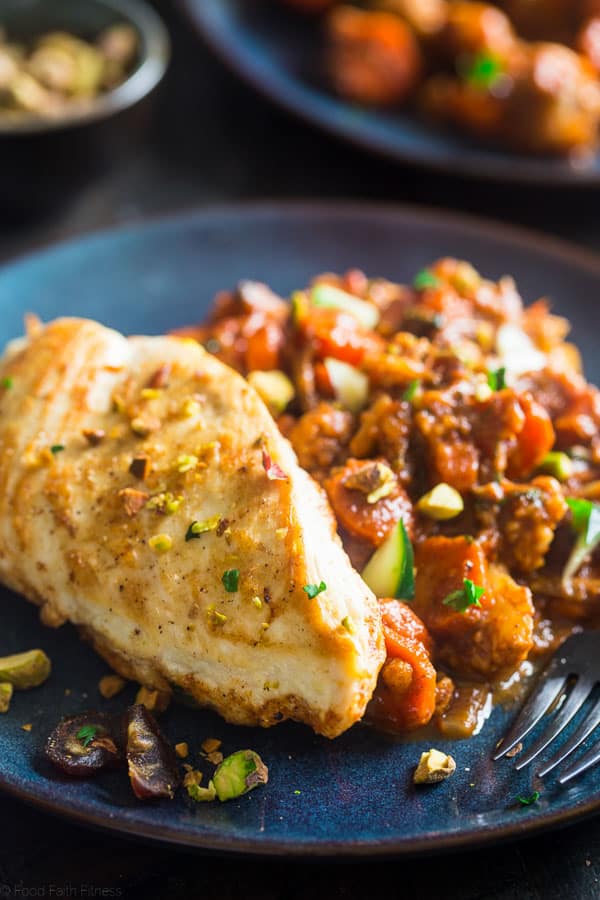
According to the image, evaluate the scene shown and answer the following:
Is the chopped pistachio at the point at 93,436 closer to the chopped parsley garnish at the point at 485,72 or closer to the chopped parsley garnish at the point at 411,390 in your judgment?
the chopped parsley garnish at the point at 411,390

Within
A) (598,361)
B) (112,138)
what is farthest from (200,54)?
(598,361)

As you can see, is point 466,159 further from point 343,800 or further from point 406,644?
point 343,800

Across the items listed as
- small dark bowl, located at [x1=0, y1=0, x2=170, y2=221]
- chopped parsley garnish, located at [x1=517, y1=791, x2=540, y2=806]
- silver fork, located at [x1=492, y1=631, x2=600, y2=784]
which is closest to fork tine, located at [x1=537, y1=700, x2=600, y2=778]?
silver fork, located at [x1=492, y1=631, x2=600, y2=784]

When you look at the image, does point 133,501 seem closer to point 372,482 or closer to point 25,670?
point 25,670

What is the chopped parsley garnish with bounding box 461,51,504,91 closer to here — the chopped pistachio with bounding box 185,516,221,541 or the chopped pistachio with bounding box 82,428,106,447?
the chopped pistachio with bounding box 82,428,106,447

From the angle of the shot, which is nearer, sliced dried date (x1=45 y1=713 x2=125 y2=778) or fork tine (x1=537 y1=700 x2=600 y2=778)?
sliced dried date (x1=45 y1=713 x2=125 y2=778)

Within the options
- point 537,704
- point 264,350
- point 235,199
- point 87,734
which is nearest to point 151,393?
point 264,350
